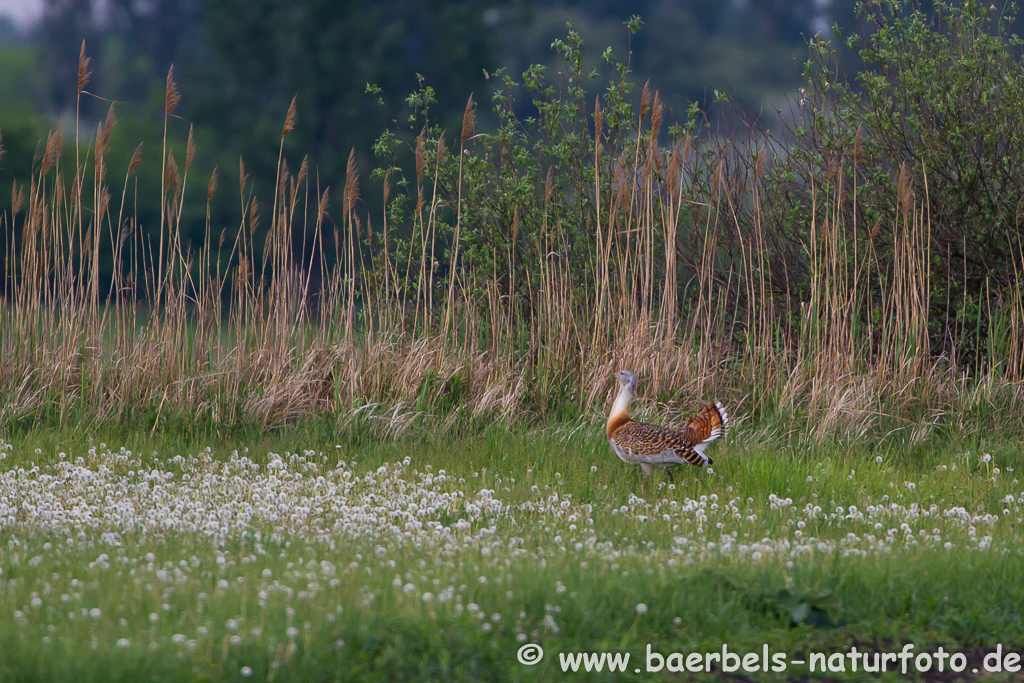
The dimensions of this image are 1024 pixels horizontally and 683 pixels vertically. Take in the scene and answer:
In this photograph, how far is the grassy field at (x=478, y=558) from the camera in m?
4.46

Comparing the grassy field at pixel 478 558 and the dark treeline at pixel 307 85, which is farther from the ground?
the dark treeline at pixel 307 85

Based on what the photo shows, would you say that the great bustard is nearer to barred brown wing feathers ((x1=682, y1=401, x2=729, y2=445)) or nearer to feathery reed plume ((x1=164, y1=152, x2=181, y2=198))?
barred brown wing feathers ((x1=682, y1=401, x2=729, y2=445))

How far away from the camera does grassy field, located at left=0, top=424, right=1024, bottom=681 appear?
14.6ft

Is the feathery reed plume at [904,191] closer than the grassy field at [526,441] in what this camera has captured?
No

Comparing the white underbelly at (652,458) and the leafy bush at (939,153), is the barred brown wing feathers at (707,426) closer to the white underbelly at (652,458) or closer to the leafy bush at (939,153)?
the white underbelly at (652,458)

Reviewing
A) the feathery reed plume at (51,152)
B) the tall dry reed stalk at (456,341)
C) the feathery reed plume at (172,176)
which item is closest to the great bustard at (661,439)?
the tall dry reed stalk at (456,341)

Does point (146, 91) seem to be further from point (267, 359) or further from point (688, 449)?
point (688, 449)

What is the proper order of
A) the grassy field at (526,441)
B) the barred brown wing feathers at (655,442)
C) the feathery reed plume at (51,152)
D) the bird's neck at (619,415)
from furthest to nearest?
the feathery reed plume at (51,152) → the bird's neck at (619,415) → the barred brown wing feathers at (655,442) → the grassy field at (526,441)

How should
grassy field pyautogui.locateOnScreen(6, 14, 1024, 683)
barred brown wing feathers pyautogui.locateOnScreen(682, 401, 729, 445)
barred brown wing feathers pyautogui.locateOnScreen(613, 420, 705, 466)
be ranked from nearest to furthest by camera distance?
grassy field pyautogui.locateOnScreen(6, 14, 1024, 683) → barred brown wing feathers pyautogui.locateOnScreen(613, 420, 705, 466) → barred brown wing feathers pyautogui.locateOnScreen(682, 401, 729, 445)
